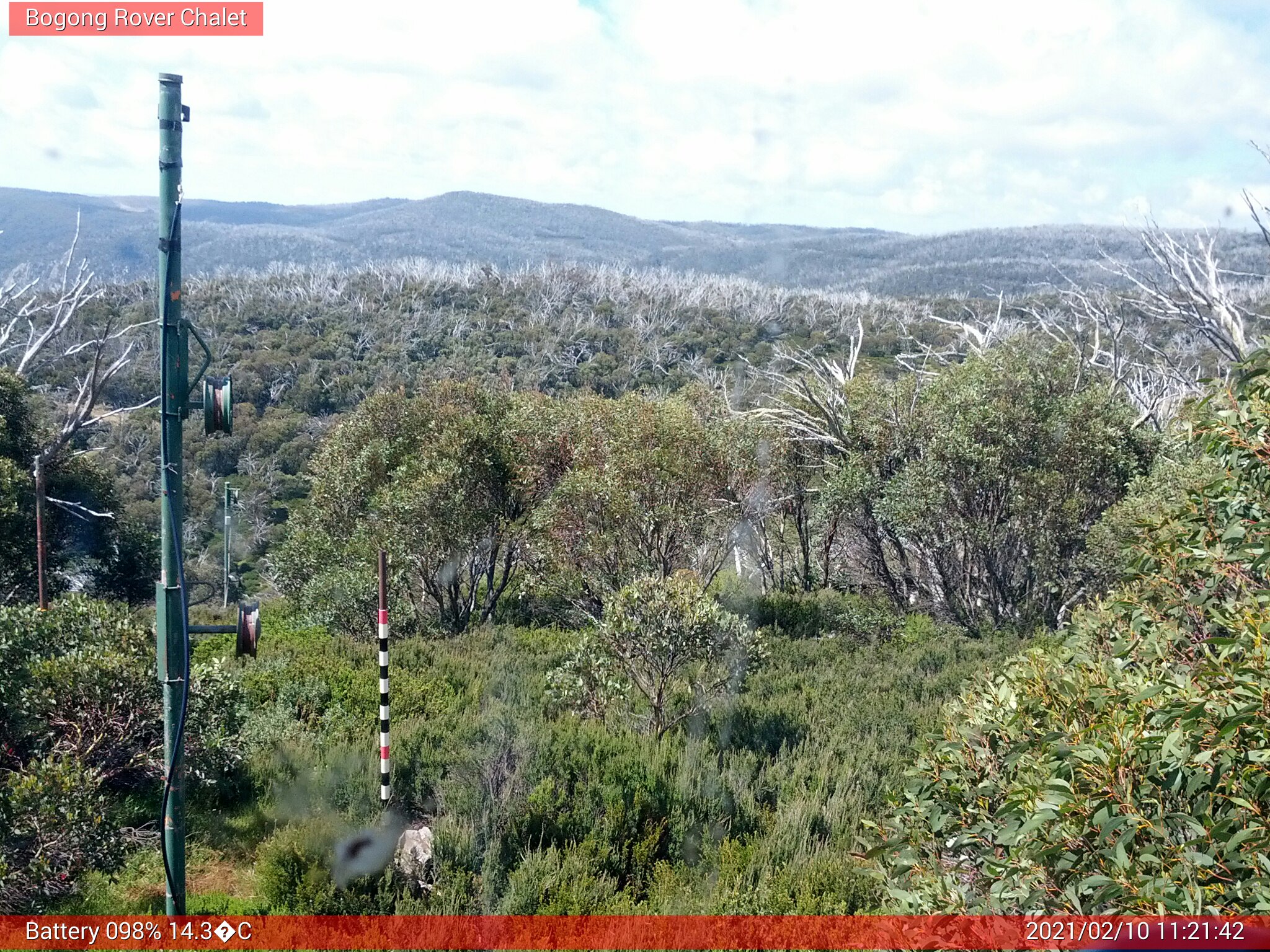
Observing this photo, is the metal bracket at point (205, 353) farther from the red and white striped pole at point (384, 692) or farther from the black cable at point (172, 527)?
the red and white striped pole at point (384, 692)

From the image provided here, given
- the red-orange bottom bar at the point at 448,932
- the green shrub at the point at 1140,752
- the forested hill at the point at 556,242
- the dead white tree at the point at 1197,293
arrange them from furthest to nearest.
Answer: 1. the forested hill at the point at 556,242
2. the dead white tree at the point at 1197,293
3. the red-orange bottom bar at the point at 448,932
4. the green shrub at the point at 1140,752

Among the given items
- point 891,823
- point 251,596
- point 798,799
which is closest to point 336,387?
point 251,596

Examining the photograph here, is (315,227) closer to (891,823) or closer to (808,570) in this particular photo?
(808,570)

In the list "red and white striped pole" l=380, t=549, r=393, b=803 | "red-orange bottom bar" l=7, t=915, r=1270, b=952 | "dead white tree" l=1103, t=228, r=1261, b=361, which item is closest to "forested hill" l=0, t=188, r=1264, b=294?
"dead white tree" l=1103, t=228, r=1261, b=361

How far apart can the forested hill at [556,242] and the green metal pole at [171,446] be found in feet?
94.4

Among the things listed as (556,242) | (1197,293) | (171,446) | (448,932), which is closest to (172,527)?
(171,446)

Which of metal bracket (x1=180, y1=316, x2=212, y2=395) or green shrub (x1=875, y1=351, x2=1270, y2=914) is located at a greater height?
metal bracket (x1=180, y1=316, x2=212, y2=395)

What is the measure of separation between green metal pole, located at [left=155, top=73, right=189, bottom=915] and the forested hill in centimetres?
2876

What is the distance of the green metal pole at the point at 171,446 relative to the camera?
Answer: 11.7 feet

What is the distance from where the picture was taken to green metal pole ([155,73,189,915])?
3.55 metres

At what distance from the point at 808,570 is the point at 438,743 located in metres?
9.99

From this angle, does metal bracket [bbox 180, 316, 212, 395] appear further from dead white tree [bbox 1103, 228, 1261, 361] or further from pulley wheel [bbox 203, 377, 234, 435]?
dead white tree [bbox 1103, 228, 1261, 361]

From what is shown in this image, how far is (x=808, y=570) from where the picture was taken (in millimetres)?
16547

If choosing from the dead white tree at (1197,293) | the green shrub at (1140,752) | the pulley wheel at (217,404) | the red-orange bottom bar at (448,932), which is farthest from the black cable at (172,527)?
the dead white tree at (1197,293)
